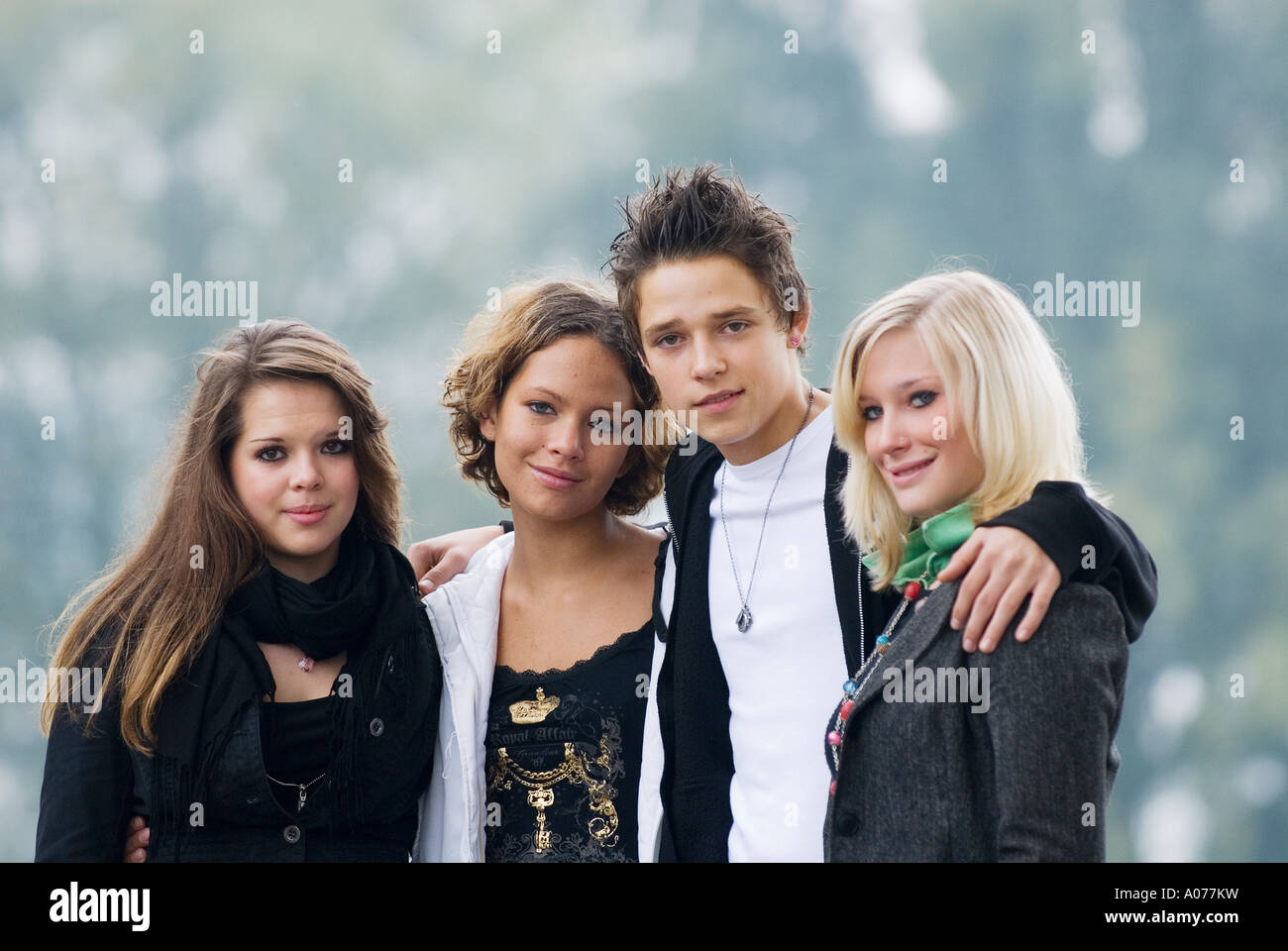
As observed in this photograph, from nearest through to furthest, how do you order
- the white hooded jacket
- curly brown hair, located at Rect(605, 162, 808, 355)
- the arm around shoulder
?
the arm around shoulder → curly brown hair, located at Rect(605, 162, 808, 355) → the white hooded jacket

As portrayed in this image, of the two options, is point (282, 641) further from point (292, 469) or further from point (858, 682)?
point (858, 682)

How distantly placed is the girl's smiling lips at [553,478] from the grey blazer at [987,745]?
1.06 metres

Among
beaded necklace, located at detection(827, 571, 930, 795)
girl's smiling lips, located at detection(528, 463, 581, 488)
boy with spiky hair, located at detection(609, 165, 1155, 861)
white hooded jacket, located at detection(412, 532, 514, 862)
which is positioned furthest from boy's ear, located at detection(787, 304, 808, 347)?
white hooded jacket, located at detection(412, 532, 514, 862)

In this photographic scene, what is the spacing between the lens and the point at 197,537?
2.98 m

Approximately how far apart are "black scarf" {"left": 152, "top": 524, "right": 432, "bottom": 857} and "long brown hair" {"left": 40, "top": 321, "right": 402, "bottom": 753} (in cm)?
5

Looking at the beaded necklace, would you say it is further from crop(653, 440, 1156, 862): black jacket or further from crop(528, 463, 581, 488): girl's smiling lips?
crop(528, 463, 581, 488): girl's smiling lips

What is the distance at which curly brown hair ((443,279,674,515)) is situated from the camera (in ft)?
10.8

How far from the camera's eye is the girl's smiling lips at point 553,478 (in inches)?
125

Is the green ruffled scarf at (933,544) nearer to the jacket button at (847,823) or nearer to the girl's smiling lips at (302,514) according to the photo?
the jacket button at (847,823)

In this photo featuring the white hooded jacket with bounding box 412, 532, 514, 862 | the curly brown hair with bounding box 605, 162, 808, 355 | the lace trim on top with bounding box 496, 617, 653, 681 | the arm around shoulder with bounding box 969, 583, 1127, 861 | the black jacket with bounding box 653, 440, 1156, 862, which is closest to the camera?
the arm around shoulder with bounding box 969, 583, 1127, 861

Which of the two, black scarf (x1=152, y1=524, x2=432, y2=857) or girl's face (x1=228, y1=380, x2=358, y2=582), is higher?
girl's face (x1=228, y1=380, x2=358, y2=582)

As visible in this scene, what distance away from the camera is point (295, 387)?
3041 millimetres
